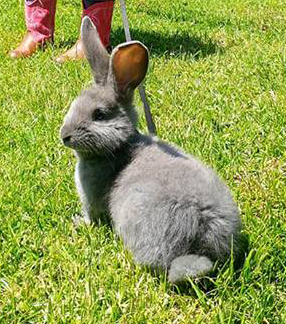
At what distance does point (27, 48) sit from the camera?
5.48 metres

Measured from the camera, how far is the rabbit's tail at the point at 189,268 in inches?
85.4

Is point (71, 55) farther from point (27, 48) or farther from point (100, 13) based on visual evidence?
Result: point (100, 13)

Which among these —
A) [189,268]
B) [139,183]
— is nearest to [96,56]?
[139,183]

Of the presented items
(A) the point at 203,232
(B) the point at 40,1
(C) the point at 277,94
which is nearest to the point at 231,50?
(C) the point at 277,94

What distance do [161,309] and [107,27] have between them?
13.1 ft

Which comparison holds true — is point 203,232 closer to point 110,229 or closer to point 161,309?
point 161,309

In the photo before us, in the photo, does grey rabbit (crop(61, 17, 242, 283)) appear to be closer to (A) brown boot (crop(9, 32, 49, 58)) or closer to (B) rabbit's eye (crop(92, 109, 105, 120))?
(B) rabbit's eye (crop(92, 109, 105, 120))

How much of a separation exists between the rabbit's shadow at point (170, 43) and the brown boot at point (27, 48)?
261mm

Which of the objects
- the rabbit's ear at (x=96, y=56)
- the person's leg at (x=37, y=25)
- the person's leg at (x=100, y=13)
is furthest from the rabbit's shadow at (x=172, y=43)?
the rabbit's ear at (x=96, y=56)

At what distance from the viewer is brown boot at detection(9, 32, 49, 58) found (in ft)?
17.6

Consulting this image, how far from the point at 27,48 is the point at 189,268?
3819 mm

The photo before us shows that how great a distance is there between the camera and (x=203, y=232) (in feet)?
7.36

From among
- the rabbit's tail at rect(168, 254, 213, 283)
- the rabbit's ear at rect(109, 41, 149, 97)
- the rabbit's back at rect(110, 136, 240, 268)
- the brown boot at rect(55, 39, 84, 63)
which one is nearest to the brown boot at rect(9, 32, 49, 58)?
the brown boot at rect(55, 39, 84, 63)

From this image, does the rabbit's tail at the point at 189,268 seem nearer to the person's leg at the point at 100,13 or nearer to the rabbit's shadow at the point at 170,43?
the rabbit's shadow at the point at 170,43
